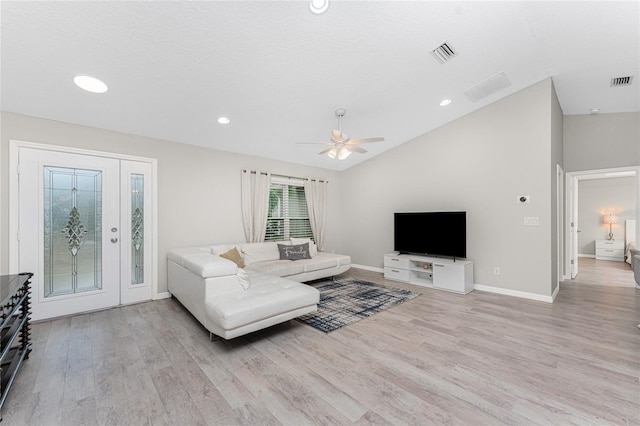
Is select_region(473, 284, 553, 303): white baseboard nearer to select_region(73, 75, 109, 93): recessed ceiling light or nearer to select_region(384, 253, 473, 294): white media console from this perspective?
select_region(384, 253, 473, 294): white media console

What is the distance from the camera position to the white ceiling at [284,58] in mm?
2125

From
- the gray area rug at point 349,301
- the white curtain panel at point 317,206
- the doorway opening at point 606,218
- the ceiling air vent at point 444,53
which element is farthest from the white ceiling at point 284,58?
the doorway opening at point 606,218

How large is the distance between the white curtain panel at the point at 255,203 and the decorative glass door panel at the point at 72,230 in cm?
217

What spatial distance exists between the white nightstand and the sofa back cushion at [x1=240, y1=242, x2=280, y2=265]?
30.2 ft

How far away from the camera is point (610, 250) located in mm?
7285

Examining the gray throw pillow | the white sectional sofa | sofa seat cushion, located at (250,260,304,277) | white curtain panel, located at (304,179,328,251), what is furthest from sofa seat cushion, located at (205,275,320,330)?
white curtain panel, located at (304,179,328,251)

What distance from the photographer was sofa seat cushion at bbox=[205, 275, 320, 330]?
2393mm

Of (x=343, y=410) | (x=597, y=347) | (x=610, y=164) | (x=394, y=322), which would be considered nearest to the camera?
(x=343, y=410)

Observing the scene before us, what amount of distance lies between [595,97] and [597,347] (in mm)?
4056

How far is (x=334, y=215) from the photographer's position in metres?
6.88

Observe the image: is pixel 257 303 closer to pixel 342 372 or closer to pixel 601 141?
pixel 342 372

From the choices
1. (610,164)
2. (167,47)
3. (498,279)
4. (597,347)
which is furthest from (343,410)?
(610,164)

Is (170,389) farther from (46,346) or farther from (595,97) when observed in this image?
(595,97)

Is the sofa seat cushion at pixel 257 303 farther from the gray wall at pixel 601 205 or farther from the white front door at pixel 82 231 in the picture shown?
the gray wall at pixel 601 205
